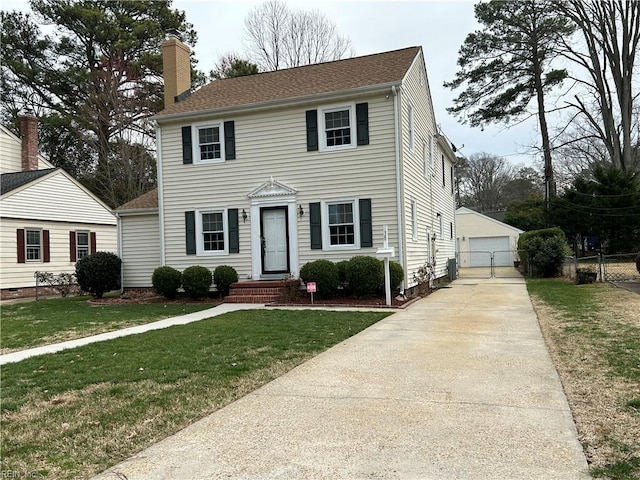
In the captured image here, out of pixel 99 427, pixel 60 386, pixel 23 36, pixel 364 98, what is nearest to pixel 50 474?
pixel 99 427

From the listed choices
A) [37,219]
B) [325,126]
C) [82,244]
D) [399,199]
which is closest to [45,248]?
[37,219]

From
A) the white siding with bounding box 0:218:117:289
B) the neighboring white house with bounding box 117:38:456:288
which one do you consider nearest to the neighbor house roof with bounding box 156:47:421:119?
the neighboring white house with bounding box 117:38:456:288

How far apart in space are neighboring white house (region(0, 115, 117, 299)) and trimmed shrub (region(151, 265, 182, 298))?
274 inches

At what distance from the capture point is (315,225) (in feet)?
45.9

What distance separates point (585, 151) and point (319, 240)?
31040 mm

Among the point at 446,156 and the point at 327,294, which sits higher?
the point at 446,156

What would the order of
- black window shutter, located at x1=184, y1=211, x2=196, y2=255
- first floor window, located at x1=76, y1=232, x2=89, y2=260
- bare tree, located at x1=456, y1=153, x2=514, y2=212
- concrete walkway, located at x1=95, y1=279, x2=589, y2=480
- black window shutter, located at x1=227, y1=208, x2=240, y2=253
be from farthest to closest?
bare tree, located at x1=456, y1=153, x2=514, y2=212
first floor window, located at x1=76, y1=232, x2=89, y2=260
black window shutter, located at x1=184, y1=211, x2=196, y2=255
black window shutter, located at x1=227, y1=208, x2=240, y2=253
concrete walkway, located at x1=95, y1=279, x2=589, y2=480

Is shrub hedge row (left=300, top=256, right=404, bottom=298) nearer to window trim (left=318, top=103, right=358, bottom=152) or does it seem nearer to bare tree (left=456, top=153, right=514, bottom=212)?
window trim (left=318, top=103, right=358, bottom=152)

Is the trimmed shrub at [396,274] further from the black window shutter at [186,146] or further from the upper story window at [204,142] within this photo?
the black window shutter at [186,146]

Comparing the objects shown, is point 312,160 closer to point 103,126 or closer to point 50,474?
point 50,474

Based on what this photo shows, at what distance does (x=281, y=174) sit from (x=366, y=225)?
3044 millimetres

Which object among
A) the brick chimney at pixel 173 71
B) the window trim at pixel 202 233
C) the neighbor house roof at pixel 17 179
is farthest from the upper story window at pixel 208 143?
the neighbor house roof at pixel 17 179

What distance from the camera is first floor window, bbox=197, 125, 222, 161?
15.4 meters

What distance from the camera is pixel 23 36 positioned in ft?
93.9
